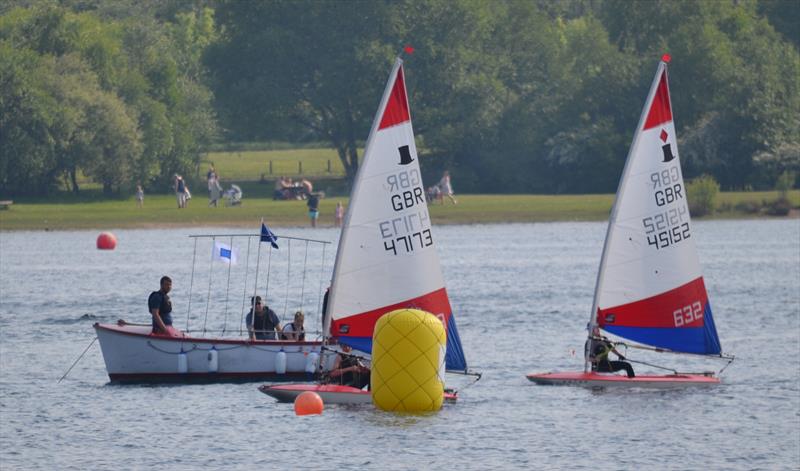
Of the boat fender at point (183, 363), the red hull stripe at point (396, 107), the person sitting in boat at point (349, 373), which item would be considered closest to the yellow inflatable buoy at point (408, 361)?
the person sitting in boat at point (349, 373)

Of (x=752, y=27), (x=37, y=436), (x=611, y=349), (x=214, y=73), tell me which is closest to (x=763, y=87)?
(x=752, y=27)

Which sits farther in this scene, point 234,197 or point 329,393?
point 234,197

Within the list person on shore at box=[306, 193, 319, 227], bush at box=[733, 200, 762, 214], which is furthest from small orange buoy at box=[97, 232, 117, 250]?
bush at box=[733, 200, 762, 214]

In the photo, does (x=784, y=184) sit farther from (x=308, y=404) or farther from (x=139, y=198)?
(x=308, y=404)

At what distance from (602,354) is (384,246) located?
5.93 metres

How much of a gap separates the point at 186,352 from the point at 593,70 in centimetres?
8319

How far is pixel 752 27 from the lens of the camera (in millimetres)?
118875

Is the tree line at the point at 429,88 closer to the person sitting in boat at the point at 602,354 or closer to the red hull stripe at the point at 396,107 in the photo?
the person sitting in boat at the point at 602,354

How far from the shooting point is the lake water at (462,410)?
3102 centimetres

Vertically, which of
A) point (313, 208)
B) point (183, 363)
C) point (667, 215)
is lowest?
point (183, 363)

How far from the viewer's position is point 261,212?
313ft

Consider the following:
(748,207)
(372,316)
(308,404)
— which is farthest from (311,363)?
(748,207)

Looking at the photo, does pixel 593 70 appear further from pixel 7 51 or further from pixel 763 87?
pixel 7 51

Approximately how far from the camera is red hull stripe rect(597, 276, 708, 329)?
38.0 meters
